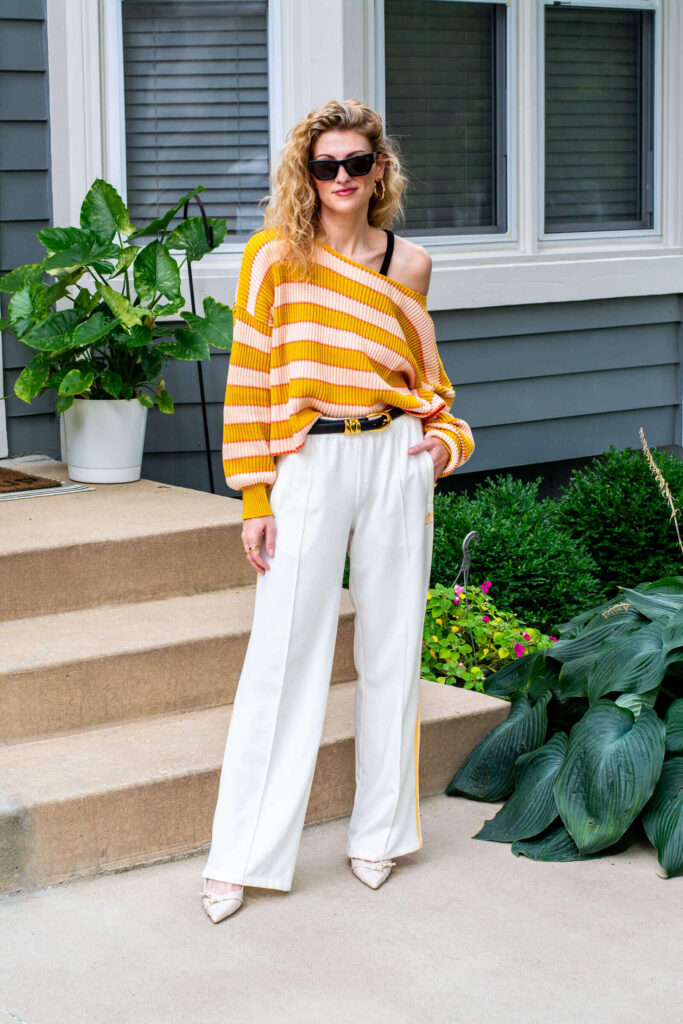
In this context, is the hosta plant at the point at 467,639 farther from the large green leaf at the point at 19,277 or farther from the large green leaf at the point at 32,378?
the large green leaf at the point at 19,277

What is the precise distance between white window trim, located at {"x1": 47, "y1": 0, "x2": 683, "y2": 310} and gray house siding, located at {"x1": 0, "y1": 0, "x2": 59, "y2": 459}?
0.15 ft

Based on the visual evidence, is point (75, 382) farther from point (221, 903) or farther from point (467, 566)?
Result: point (221, 903)

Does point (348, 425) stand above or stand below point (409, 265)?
below

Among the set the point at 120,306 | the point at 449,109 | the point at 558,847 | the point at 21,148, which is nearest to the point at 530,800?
the point at 558,847

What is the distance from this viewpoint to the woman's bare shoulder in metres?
2.64

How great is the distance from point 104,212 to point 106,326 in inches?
16.9

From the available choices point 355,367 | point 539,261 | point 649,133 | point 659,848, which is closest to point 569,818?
point 659,848

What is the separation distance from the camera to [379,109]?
500cm

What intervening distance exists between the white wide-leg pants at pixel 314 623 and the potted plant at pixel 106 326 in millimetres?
1683

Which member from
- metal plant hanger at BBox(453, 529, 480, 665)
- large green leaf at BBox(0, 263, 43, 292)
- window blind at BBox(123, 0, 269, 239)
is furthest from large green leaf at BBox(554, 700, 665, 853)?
window blind at BBox(123, 0, 269, 239)

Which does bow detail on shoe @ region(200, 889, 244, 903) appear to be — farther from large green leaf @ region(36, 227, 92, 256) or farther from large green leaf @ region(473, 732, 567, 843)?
large green leaf @ region(36, 227, 92, 256)

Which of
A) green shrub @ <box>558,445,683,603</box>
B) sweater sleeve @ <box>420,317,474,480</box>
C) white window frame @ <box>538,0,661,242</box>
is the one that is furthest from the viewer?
white window frame @ <box>538,0,661,242</box>

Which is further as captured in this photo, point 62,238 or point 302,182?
point 62,238

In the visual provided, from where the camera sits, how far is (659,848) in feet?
9.58
